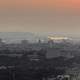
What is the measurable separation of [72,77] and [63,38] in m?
0.76

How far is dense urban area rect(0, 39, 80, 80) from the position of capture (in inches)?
162

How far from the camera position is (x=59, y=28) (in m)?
4.46

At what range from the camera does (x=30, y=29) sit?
14.5ft

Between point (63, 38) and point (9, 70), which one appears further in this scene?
point (63, 38)

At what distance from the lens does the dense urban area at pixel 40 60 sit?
4.12 meters

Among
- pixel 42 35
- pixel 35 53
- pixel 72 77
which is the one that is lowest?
pixel 72 77

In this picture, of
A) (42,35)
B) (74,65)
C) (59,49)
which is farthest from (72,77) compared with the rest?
(42,35)

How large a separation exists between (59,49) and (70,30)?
39 centimetres

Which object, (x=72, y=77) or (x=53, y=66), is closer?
(x=72, y=77)

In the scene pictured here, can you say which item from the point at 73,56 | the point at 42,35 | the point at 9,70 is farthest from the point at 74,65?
the point at 9,70

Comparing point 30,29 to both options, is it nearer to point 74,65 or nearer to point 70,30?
point 70,30

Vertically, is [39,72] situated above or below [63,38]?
below

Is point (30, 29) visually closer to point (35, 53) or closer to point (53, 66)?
point (35, 53)

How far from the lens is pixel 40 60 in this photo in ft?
14.4
